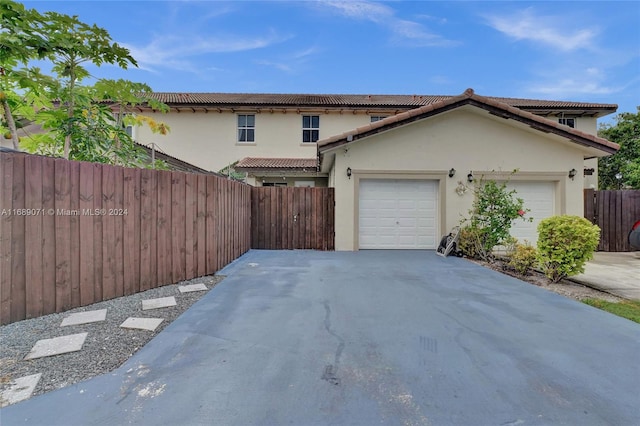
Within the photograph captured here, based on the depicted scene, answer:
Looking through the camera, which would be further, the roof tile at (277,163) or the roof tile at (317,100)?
the roof tile at (317,100)

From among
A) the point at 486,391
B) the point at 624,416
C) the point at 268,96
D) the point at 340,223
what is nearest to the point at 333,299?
the point at 486,391

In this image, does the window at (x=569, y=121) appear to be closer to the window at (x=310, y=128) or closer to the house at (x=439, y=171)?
the house at (x=439, y=171)

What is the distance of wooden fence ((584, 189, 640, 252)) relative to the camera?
34.9 feet

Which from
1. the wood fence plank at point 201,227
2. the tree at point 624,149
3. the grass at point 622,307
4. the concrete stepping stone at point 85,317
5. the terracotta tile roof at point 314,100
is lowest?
the grass at point 622,307

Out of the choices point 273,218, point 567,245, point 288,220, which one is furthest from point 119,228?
point 567,245

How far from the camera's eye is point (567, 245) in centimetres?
582

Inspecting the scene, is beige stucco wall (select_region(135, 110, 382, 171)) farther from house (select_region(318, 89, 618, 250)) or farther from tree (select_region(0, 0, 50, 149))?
tree (select_region(0, 0, 50, 149))

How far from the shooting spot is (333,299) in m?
4.91

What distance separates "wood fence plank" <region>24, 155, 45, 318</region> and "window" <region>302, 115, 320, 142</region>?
12717 mm

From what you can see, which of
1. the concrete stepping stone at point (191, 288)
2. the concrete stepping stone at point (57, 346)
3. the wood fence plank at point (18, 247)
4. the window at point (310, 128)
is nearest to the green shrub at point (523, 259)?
the concrete stepping stone at point (191, 288)

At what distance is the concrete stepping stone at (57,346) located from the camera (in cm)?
293

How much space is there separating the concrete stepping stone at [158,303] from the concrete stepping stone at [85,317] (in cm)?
49

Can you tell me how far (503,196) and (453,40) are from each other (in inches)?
322

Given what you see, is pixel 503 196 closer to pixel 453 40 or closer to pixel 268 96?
pixel 453 40
